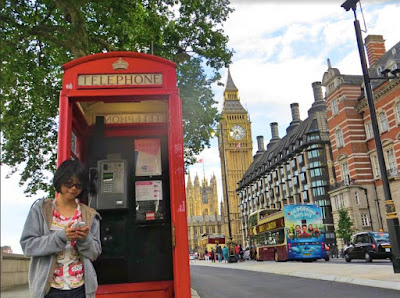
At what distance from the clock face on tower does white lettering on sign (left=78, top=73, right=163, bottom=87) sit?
Result: 118 metres

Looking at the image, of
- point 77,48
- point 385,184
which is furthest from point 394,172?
point 77,48

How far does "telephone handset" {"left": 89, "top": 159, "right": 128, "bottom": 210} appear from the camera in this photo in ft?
19.6

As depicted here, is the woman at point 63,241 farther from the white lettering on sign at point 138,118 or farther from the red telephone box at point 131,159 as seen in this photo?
the white lettering on sign at point 138,118

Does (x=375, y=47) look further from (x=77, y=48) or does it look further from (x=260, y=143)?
(x=260, y=143)

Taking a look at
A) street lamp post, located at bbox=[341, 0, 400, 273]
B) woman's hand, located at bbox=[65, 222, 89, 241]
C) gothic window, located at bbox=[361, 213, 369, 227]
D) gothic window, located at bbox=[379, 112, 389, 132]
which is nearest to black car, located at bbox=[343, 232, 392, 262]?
street lamp post, located at bbox=[341, 0, 400, 273]

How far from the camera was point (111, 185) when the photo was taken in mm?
6074

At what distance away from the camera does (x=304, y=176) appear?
64500 mm

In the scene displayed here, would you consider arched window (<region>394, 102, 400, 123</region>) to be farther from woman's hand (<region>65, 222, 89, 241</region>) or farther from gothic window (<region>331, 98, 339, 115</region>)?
woman's hand (<region>65, 222, 89, 241</region>)

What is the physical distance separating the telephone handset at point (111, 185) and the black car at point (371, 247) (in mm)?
18250

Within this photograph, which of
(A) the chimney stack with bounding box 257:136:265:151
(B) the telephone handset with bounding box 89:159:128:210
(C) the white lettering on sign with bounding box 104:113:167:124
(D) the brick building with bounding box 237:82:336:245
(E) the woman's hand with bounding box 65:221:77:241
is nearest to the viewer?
(E) the woman's hand with bounding box 65:221:77:241

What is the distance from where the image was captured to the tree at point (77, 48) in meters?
13.0

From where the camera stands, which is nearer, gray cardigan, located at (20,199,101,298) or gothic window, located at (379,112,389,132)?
gray cardigan, located at (20,199,101,298)

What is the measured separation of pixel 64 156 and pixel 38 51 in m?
12.4

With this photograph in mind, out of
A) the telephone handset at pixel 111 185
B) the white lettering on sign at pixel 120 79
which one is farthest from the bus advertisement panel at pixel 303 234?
the white lettering on sign at pixel 120 79
